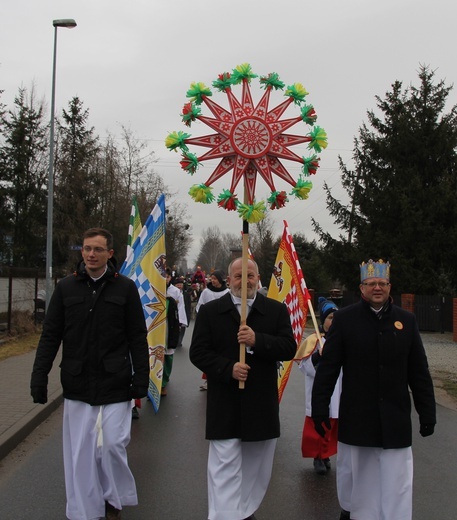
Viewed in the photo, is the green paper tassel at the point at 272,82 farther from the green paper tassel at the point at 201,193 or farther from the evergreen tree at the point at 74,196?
the evergreen tree at the point at 74,196

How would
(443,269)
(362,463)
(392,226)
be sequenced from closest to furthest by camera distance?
(362,463) → (443,269) → (392,226)

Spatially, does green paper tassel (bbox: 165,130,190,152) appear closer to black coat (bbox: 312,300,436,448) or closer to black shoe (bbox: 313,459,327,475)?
black coat (bbox: 312,300,436,448)

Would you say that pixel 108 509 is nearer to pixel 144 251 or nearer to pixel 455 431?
pixel 144 251

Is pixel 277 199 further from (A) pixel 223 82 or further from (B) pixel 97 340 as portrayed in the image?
(B) pixel 97 340

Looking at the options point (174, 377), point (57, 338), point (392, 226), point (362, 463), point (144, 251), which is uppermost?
point (392, 226)

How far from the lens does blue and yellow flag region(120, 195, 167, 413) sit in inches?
292

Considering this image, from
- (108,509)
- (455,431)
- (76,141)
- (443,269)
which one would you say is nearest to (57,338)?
(108,509)

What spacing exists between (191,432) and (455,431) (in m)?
3.29

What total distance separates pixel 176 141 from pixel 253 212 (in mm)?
846

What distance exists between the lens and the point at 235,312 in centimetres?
406

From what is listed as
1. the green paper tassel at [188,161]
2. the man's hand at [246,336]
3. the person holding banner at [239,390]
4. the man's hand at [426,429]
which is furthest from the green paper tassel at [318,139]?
the man's hand at [426,429]

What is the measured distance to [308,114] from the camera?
456 centimetres

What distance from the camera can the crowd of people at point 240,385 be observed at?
12.6 ft

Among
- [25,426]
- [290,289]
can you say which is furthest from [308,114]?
[25,426]
